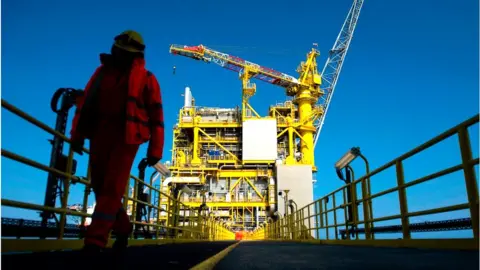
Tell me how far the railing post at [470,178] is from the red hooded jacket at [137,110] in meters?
3.21

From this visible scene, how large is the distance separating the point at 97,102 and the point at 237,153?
35.7 metres

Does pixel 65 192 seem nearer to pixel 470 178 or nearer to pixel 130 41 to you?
pixel 130 41

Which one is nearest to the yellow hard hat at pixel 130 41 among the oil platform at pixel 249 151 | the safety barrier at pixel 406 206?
the safety barrier at pixel 406 206

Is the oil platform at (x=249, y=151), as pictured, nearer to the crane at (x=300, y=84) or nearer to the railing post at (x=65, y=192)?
the crane at (x=300, y=84)

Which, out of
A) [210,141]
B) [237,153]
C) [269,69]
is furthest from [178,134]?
[269,69]

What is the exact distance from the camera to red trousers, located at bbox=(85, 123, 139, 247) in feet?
9.14

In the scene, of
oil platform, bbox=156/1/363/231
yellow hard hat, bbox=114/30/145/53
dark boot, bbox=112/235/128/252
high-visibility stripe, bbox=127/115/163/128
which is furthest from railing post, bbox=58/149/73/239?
A: oil platform, bbox=156/1/363/231

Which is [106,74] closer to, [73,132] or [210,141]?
[73,132]

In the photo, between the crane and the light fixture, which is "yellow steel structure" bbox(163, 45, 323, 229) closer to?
the crane

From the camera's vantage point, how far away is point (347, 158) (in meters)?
7.98

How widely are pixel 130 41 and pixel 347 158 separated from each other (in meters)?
6.12

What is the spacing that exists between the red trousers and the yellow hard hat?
2.24 ft

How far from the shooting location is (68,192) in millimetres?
4051

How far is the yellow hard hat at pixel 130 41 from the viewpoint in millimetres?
3035
